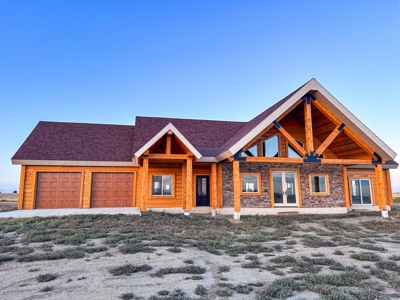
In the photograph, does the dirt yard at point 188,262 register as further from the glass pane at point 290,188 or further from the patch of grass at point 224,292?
the glass pane at point 290,188

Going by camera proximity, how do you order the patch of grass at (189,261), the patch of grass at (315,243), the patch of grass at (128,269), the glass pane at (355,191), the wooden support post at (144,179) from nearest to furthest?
the patch of grass at (128,269), the patch of grass at (189,261), the patch of grass at (315,243), the wooden support post at (144,179), the glass pane at (355,191)

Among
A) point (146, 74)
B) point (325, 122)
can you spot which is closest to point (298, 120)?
point (325, 122)

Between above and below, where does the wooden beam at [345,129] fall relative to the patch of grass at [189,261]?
above

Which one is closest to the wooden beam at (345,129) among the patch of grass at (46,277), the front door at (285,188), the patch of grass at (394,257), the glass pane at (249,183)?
the front door at (285,188)

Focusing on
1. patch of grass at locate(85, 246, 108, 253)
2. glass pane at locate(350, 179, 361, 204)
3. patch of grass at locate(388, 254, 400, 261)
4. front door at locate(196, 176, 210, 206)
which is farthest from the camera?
glass pane at locate(350, 179, 361, 204)

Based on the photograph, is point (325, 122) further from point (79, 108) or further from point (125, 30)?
point (79, 108)

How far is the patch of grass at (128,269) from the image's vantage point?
474cm

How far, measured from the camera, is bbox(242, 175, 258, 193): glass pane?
14698mm

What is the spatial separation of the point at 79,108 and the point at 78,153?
1098cm

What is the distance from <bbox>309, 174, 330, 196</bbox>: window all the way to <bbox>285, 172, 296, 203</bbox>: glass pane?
1.07m

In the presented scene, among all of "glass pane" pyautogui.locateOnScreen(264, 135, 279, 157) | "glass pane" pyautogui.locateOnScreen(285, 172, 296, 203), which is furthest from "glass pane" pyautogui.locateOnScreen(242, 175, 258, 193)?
"glass pane" pyautogui.locateOnScreen(285, 172, 296, 203)

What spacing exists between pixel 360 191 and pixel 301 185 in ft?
17.9

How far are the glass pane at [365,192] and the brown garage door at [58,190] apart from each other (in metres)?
17.9

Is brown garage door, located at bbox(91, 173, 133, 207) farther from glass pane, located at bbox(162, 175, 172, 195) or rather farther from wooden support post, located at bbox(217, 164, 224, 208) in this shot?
wooden support post, located at bbox(217, 164, 224, 208)
